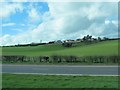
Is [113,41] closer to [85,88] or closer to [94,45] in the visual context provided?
[94,45]

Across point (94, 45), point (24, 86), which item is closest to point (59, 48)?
point (94, 45)

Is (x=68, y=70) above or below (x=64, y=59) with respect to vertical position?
below

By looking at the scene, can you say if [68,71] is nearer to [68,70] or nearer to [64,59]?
[68,70]

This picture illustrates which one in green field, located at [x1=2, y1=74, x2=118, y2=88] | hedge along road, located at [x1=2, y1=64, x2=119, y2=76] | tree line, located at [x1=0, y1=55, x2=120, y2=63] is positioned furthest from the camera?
tree line, located at [x1=0, y1=55, x2=120, y2=63]

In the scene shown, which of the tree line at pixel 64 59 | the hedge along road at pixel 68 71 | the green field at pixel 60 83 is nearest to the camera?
the green field at pixel 60 83

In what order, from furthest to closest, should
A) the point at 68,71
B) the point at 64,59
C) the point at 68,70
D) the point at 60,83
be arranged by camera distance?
1. the point at 64,59
2. the point at 68,70
3. the point at 68,71
4. the point at 60,83

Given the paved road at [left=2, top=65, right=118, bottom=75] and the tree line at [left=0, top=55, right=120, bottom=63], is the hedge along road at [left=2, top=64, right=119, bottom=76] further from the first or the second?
the tree line at [left=0, top=55, right=120, bottom=63]

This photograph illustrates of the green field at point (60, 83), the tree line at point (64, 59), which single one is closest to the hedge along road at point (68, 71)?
the green field at point (60, 83)

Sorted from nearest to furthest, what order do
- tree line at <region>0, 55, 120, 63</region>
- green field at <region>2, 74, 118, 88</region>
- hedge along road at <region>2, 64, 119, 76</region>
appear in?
green field at <region>2, 74, 118, 88</region>
hedge along road at <region>2, 64, 119, 76</region>
tree line at <region>0, 55, 120, 63</region>

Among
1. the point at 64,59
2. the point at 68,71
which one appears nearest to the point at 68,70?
the point at 68,71

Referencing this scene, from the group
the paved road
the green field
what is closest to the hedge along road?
the paved road

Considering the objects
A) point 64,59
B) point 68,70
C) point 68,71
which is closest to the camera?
point 68,71

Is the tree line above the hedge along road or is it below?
above

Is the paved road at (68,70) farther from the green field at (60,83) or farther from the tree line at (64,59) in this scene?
the tree line at (64,59)
